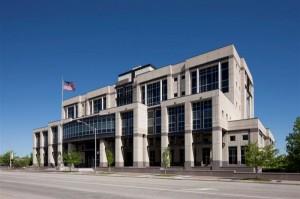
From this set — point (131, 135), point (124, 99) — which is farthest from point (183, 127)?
point (124, 99)

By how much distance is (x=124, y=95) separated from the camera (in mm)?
90375

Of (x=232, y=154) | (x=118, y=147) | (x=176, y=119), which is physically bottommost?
(x=232, y=154)

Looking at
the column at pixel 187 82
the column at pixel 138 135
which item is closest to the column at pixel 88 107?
the column at pixel 138 135

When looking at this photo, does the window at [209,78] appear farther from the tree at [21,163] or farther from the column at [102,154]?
the tree at [21,163]

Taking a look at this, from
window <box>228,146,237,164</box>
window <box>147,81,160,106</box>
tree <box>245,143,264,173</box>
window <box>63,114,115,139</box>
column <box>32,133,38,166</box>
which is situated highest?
window <box>147,81,160,106</box>

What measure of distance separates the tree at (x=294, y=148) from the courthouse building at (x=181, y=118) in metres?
15.3

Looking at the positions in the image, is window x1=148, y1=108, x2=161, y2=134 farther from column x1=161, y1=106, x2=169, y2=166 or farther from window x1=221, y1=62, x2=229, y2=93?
window x1=221, y1=62, x2=229, y2=93

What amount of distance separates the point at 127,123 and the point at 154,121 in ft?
19.2

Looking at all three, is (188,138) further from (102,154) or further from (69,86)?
(69,86)

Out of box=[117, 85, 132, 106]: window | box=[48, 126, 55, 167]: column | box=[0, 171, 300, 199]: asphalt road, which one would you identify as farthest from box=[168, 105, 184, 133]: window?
box=[48, 126, 55, 167]: column

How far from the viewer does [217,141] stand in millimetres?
61500

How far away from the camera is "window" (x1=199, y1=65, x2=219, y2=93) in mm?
71000

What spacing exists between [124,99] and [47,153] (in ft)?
121

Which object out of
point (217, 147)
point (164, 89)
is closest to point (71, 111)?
point (164, 89)
